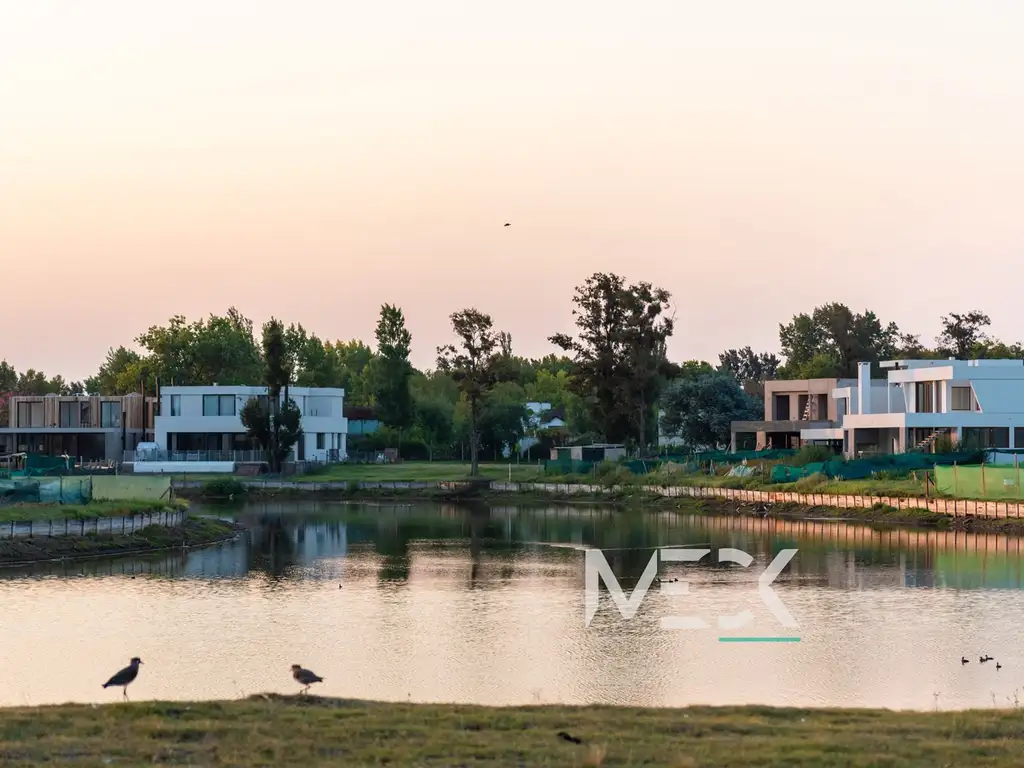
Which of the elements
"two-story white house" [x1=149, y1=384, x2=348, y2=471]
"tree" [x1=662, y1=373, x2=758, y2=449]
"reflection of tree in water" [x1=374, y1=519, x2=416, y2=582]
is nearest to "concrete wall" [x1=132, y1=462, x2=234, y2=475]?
"two-story white house" [x1=149, y1=384, x2=348, y2=471]

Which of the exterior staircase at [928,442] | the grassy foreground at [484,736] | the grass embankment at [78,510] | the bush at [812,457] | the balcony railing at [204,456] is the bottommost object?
the grassy foreground at [484,736]

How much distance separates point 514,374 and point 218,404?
2845 centimetres

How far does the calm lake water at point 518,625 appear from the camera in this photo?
26781 mm

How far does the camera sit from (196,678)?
90.9ft

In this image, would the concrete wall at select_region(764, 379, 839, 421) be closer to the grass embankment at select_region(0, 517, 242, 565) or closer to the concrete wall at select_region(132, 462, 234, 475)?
the concrete wall at select_region(132, 462, 234, 475)

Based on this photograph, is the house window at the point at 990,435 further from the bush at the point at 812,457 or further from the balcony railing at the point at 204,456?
the balcony railing at the point at 204,456

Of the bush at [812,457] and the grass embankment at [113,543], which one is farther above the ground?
the bush at [812,457]

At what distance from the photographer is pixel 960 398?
92.6 metres

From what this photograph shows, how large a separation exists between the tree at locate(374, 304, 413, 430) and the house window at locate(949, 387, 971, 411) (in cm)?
6333

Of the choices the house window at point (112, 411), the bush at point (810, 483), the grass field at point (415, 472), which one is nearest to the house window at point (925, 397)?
the bush at point (810, 483)

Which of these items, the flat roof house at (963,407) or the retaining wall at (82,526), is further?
the flat roof house at (963,407)

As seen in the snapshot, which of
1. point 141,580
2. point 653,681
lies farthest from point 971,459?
point 653,681

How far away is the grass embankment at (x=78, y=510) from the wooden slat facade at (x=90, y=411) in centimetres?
7424

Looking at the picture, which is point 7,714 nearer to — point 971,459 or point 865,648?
point 865,648
